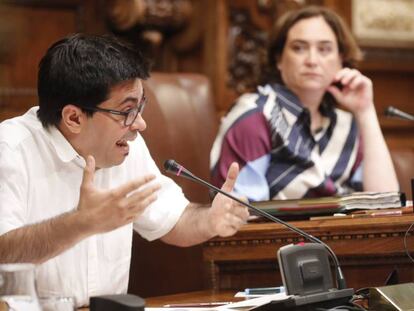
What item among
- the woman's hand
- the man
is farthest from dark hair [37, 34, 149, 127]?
the woman's hand

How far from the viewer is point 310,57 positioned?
330cm

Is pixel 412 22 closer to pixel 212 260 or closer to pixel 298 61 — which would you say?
pixel 298 61

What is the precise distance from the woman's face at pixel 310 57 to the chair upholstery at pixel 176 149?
0.30 meters

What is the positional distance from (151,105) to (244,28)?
120 cm

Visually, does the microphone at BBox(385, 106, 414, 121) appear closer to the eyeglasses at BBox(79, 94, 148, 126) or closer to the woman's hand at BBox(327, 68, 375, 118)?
the woman's hand at BBox(327, 68, 375, 118)

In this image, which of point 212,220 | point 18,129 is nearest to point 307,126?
point 212,220

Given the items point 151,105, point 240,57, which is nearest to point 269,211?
point 151,105

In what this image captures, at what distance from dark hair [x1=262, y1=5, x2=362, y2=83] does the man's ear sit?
55.5 inches

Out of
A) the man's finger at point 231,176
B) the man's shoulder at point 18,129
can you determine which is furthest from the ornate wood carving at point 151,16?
the man's finger at point 231,176

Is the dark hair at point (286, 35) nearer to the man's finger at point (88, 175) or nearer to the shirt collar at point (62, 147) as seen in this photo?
the shirt collar at point (62, 147)

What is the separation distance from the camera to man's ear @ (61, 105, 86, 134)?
6.95 feet

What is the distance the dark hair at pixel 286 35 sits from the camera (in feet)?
11.2

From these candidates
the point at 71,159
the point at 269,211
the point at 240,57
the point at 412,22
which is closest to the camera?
the point at 71,159

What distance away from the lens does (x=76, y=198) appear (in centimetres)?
222
